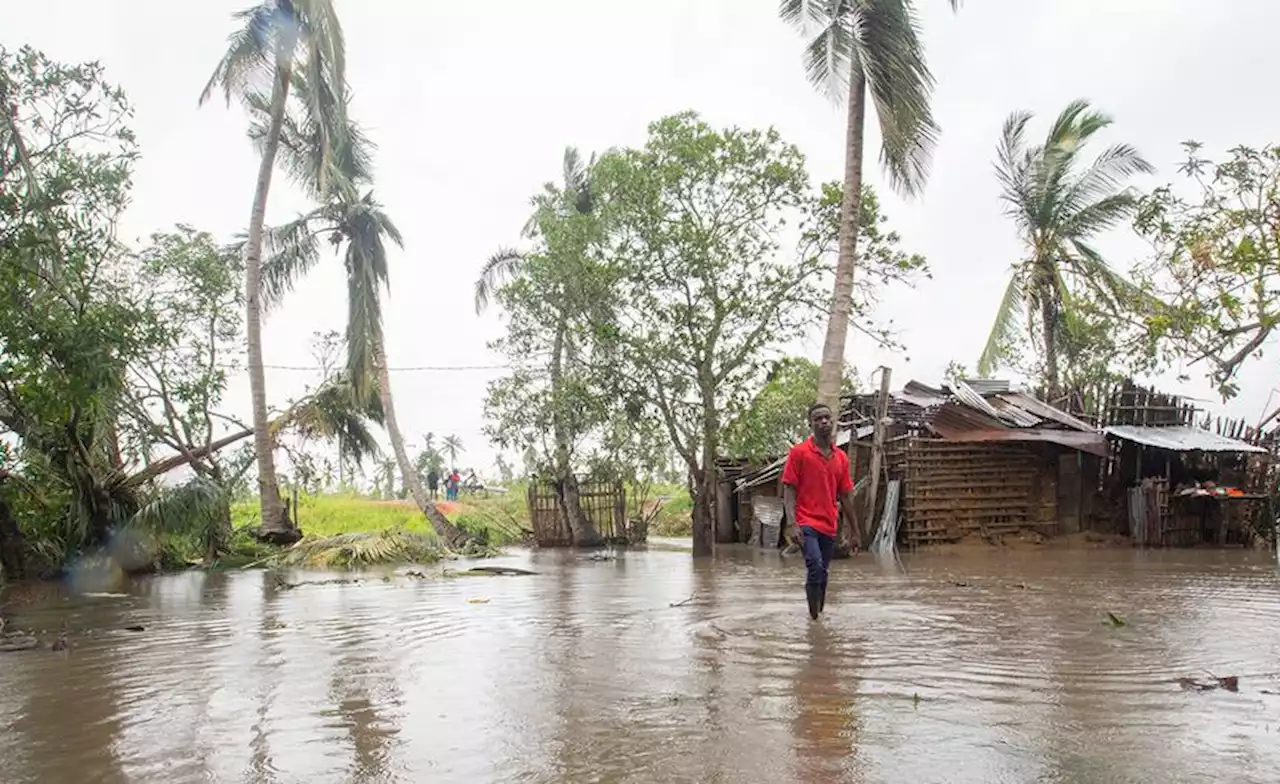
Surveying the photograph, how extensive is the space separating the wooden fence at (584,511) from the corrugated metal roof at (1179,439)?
11.7 metres

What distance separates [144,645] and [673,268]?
43.4 feet

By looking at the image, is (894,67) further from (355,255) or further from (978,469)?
(355,255)

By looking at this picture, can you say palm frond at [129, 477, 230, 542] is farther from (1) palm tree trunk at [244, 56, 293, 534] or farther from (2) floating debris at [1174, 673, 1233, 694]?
(2) floating debris at [1174, 673, 1233, 694]

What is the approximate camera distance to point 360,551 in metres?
18.0

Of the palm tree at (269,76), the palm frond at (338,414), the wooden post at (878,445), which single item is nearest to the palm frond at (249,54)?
the palm tree at (269,76)

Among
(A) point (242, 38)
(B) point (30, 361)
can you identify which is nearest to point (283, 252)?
(A) point (242, 38)

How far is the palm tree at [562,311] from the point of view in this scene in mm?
22797

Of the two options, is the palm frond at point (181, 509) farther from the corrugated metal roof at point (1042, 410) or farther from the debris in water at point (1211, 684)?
the corrugated metal roof at point (1042, 410)

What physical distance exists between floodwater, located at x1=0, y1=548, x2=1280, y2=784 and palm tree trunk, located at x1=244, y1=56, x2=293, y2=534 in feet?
33.6

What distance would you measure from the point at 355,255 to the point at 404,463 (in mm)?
5228

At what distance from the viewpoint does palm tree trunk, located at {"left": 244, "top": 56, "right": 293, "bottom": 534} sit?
2061 centimetres

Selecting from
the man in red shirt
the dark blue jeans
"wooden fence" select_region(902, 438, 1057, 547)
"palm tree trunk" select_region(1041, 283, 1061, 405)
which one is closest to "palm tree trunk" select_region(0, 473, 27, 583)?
the man in red shirt

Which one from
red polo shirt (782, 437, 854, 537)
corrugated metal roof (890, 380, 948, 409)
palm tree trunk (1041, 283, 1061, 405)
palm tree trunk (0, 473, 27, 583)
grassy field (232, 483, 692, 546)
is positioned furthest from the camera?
grassy field (232, 483, 692, 546)

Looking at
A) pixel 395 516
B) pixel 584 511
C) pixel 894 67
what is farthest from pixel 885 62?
pixel 395 516
